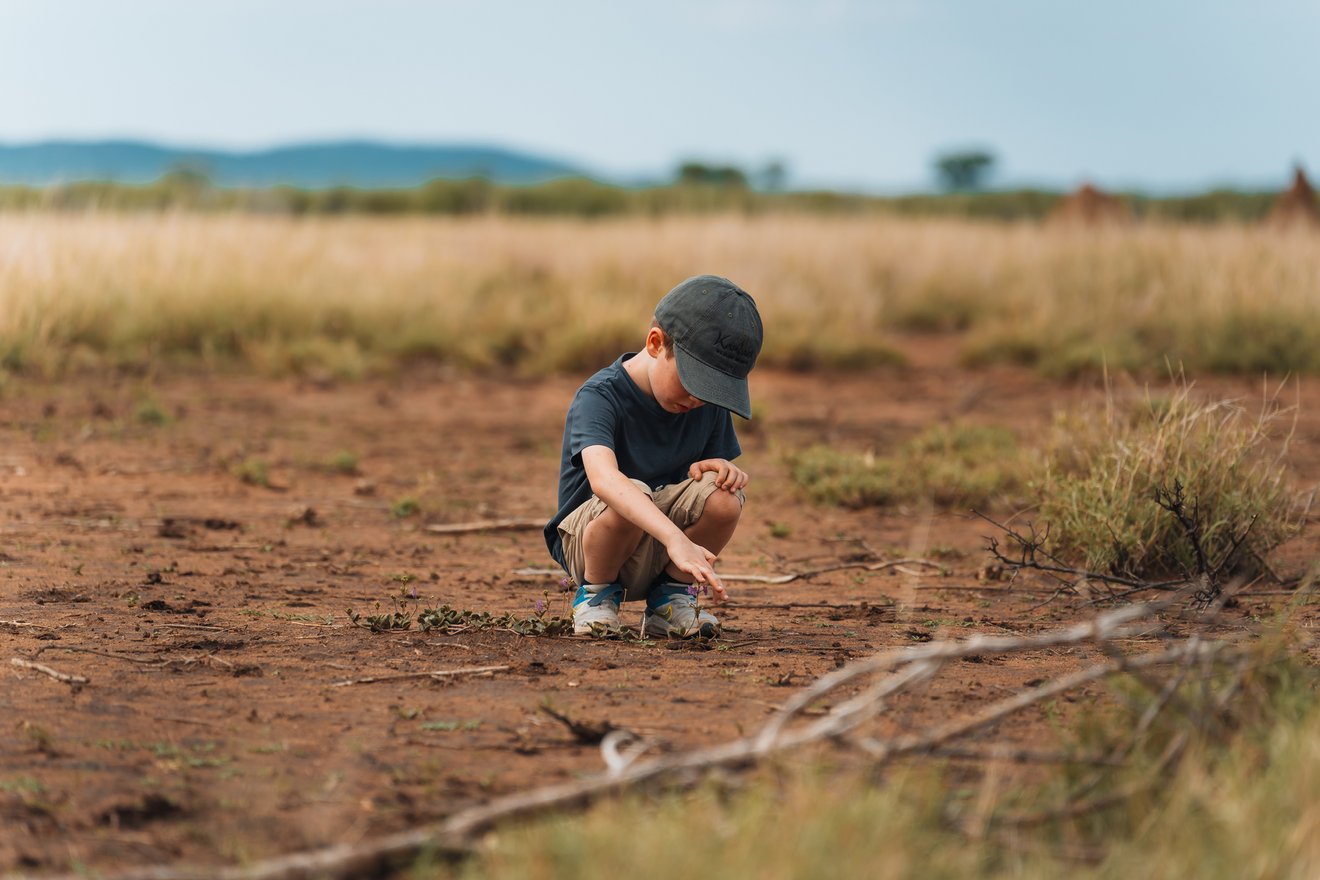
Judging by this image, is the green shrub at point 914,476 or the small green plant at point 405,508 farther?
the green shrub at point 914,476

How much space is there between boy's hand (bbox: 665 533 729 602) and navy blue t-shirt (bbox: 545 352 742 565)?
1.54 feet

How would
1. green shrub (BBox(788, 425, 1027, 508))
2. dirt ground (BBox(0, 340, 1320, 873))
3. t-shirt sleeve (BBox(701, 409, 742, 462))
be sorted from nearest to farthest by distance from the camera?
dirt ground (BBox(0, 340, 1320, 873))
t-shirt sleeve (BBox(701, 409, 742, 462))
green shrub (BBox(788, 425, 1027, 508))

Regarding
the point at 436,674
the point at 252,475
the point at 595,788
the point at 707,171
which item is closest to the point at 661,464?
the point at 436,674

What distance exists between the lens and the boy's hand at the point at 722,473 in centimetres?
393

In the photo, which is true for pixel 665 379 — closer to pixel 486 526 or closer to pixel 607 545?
pixel 607 545

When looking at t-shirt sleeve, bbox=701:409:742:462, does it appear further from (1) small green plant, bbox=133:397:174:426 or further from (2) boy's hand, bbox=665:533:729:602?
(1) small green plant, bbox=133:397:174:426

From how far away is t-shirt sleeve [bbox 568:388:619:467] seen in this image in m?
3.84

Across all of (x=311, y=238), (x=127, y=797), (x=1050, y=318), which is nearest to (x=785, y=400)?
(x=1050, y=318)

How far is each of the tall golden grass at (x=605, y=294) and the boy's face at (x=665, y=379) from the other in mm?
6959

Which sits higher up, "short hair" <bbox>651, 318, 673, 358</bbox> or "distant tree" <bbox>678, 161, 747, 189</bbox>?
"distant tree" <bbox>678, 161, 747, 189</bbox>

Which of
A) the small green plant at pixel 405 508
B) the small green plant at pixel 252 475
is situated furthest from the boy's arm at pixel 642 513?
the small green plant at pixel 252 475

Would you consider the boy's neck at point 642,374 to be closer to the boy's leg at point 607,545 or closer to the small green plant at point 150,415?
the boy's leg at point 607,545

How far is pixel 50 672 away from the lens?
349 cm

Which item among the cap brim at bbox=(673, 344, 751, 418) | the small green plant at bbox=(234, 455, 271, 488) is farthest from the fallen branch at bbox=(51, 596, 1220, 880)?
the small green plant at bbox=(234, 455, 271, 488)
